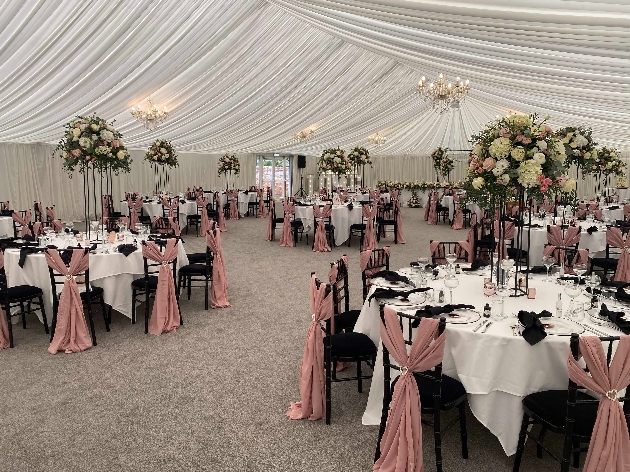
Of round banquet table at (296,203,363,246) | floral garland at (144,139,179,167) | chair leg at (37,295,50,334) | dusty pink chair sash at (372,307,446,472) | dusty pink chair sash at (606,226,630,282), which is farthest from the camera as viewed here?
floral garland at (144,139,179,167)

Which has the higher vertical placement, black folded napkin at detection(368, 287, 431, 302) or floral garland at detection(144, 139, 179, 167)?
floral garland at detection(144, 139, 179, 167)

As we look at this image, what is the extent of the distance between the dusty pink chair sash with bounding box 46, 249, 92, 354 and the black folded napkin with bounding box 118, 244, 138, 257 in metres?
0.67

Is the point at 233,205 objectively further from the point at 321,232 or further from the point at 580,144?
the point at 580,144

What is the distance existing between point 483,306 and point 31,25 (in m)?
5.29

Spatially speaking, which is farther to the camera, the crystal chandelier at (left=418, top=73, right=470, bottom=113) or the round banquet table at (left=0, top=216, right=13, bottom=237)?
the crystal chandelier at (left=418, top=73, right=470, bottom=113)

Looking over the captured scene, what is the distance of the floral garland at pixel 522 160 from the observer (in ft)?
11.5

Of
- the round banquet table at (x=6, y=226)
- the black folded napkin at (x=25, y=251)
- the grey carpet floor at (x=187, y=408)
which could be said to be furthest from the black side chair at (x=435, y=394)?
the round banquet table at (x=6, y=226)

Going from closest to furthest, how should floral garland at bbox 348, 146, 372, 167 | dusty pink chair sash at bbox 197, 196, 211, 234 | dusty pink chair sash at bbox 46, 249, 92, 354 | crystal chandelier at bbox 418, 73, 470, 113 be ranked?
1. dusty pink chair sash at bbox 46, 249, 92, 354
2. crystal chandelier at bbox 418, 73, 470, 113
3. dusty pink chair sash at bbox 197, 196, 211, 234
4. floral garland at bbox 348, 146, 372, 167

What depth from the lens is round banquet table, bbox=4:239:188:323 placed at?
17.8ft

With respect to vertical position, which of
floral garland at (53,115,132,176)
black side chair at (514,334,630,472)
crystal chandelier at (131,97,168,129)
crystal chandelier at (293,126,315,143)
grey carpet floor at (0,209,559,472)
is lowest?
grey carpet floor at (0,209,559,472)

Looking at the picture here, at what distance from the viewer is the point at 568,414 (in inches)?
101

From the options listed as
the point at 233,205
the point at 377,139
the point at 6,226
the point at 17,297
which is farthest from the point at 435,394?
the point at 377,139

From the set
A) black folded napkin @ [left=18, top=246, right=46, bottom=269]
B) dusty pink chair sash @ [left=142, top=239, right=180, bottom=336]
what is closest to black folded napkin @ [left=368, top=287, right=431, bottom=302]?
dusty pink chair sash @ [left=142, top=239, right=180, bottom=336]

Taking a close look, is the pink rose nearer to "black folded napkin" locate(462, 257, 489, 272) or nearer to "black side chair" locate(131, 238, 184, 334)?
"black folded napkin" locate(462, 257, 489, 272)
